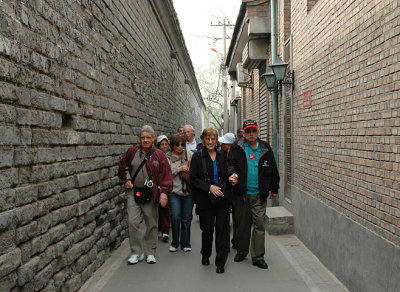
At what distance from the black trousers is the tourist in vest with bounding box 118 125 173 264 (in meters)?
0.58

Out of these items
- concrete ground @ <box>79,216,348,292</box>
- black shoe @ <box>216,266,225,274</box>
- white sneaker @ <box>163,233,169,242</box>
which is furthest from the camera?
white sneaker @ <box>163,233,169,242</box>

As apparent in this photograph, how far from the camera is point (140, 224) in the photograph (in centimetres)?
532

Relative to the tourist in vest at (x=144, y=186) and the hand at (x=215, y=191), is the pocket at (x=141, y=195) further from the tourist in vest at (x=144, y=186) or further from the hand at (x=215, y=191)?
the hand at (x=215, y=191)

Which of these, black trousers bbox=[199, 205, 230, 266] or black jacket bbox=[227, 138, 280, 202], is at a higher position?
black jacket bbox=[227, 138, 280, 202]

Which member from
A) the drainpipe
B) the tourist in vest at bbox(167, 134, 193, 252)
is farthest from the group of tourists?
the drainpipe

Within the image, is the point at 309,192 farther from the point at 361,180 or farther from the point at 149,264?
the point at 149,264

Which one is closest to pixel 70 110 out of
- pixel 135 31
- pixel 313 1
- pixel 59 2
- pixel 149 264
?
pixel 59 2

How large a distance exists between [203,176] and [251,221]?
96 cm

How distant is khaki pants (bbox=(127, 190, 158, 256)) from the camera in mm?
5254

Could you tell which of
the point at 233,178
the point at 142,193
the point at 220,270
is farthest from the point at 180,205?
the point at 220,270

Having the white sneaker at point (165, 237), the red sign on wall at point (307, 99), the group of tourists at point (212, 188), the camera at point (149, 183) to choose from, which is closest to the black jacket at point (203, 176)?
the group of tourists at point (212, 188)

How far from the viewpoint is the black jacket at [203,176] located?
516cm

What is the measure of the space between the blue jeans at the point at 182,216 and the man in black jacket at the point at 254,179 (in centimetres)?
90

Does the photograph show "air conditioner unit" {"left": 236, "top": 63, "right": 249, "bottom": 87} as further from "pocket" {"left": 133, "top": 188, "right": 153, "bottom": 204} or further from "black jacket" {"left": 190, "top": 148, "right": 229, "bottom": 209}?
"pocket" {"left": 133, "top": 188, "right": 153, "bottom": 204}
